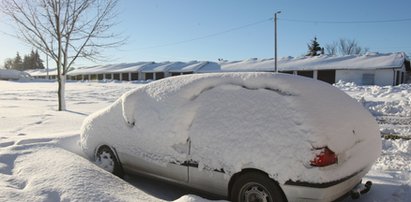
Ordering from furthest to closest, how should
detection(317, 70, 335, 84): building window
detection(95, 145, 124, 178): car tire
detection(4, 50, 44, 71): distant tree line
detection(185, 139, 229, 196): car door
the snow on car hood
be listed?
detection(4, 50, 44, 71): distant tree line
detection(317, 70, 335, 84): building window
detection(95, 145, 124, 178): car tire
detection(185, 139, 229, 196): car door
the snow on car hood

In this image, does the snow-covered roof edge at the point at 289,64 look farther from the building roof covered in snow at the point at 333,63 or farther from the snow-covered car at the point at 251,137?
the snow-covered car at the point at 251,137

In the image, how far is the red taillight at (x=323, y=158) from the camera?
363cm

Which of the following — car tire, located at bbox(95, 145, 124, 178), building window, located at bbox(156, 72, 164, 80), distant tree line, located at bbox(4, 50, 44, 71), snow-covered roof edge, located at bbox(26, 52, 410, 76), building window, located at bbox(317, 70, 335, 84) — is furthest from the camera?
distant tree line, located at bbox(4, 50, 44, 71)

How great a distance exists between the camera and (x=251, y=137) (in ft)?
13.1

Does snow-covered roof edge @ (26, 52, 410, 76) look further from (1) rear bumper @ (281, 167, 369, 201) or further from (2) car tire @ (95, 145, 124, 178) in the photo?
(1) rear bumper @ (281, 167, 369, 201)

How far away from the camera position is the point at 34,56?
117m

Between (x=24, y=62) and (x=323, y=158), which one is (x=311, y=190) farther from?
(x=24, y=62)

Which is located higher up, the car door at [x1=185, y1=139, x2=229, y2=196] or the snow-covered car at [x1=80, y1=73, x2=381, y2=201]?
the snow-covered car at [x1=80, y1=73, x2=381, y2=201]

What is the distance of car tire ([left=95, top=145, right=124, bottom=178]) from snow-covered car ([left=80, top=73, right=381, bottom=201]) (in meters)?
0.20

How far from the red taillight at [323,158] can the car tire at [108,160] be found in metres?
2.96

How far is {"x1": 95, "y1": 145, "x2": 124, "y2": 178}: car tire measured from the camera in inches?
216

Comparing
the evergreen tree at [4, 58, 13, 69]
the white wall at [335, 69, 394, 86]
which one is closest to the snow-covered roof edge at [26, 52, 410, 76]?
the white wall at [335, 69, 394, 86]

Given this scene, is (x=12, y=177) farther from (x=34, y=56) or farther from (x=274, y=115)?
(x=34, y=56)

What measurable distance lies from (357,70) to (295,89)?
3525 centimetres
